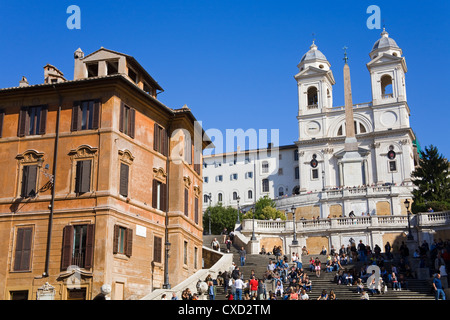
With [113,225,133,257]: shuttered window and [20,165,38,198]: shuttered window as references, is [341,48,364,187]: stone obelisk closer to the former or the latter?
[113,225,133,257]: shuttered window

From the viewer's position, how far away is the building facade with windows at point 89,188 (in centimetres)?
3016

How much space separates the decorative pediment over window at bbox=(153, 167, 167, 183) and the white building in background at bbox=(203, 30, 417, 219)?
146ft

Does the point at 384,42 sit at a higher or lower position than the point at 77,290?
higher

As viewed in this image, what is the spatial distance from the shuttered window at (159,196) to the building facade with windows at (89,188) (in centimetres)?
6

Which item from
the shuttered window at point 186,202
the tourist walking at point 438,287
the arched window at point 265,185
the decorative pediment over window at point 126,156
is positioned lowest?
the tourist walking at point 438,287

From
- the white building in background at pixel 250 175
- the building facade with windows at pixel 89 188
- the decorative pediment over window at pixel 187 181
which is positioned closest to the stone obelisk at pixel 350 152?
the white building in background at pixel 250 175

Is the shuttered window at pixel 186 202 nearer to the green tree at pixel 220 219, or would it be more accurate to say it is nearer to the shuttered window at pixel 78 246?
the shuttered window at pixel 78 246

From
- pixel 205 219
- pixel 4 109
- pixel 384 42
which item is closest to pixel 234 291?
pixel 4 109

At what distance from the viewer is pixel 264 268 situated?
126 ft

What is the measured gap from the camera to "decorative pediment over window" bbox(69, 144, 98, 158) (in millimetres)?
31812

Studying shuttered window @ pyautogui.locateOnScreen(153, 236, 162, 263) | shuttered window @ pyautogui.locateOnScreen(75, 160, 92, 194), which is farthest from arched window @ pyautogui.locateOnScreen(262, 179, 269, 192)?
shuttered window @ pyautogui.locateOnScreen(75, 160, 92, 194)

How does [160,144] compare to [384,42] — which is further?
[384,42]

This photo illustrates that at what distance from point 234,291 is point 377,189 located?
4779 centimetres
